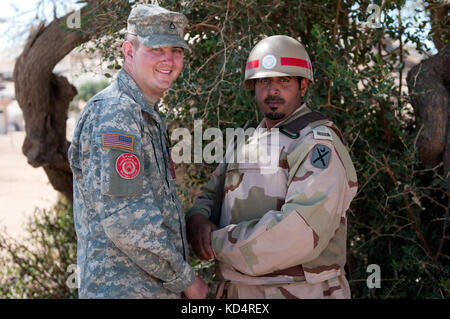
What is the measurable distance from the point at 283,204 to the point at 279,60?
815 mm

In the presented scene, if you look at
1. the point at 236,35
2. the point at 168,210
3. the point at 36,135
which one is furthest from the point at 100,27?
the point at 168,210

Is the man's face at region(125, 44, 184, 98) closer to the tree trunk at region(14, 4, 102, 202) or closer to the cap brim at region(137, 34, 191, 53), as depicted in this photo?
the cap brim at region(137, 34, 191, 53)

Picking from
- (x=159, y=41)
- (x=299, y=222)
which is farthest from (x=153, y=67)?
(x=299, y=222)

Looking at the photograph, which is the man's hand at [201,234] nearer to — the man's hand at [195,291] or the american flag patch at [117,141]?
the man's hand at [195,291]

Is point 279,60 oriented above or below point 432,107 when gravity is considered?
above

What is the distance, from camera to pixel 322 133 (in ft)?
9.10

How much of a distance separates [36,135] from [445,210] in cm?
406

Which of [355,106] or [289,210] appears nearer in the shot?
[289,210]

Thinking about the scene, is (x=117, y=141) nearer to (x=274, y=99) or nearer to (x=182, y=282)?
(x=182, y=282)

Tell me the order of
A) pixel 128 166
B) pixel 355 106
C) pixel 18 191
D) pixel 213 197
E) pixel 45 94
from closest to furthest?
pixel 128 166, pixel 213 197, pixel 355 106, pixel 45 94, pixel 18 191

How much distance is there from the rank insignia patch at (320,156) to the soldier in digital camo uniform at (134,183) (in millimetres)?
734

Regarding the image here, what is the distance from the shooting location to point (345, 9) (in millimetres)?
4469

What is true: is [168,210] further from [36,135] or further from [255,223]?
[36,135]

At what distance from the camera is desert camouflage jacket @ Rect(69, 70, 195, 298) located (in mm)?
2340
